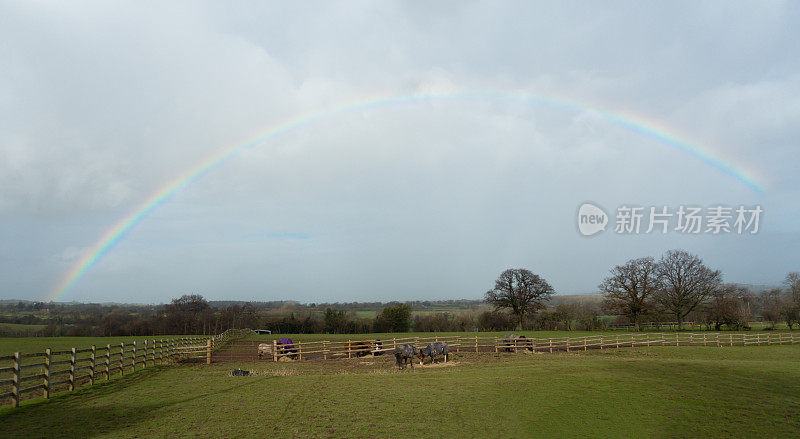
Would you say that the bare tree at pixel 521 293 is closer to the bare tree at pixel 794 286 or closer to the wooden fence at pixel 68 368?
the bare tree at pixel 794 286

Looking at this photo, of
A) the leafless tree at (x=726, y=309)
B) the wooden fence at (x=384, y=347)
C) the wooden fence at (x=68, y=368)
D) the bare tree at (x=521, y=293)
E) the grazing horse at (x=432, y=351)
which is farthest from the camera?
the bare tree at (x=521, y=293)

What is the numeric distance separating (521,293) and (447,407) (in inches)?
2155

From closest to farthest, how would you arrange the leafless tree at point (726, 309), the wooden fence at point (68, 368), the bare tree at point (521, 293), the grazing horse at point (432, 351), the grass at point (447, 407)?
the grass at point (447, 407) → the wooden fence at point (68, 368) → the grazing horse at point (432, 351) → the leafless tree at point (726, 309) → the bare tree at point (521, 293)

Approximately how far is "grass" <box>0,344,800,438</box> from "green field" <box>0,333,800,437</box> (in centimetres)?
3

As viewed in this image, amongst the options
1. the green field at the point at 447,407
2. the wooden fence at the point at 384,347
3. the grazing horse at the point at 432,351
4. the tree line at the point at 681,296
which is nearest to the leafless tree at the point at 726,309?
the tree line at the point at 681,296

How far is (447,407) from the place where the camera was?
9117 millimetres

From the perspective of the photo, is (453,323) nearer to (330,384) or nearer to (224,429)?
(330,384)

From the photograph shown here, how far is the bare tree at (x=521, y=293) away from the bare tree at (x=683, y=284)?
14.2 metres

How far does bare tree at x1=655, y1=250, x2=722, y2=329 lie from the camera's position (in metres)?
49.2

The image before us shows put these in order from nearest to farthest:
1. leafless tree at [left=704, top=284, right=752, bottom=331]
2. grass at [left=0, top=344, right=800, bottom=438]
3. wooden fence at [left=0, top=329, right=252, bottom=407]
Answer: grass at [left=0, top=344, right=800, bottom=438], wooden fence at [left=0, top=329, right=252, bottom=407], leafless tree at [left=704, top=284, right=752, bottom=331]

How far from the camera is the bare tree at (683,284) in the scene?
161 feet

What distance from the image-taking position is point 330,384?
12906 millimetres

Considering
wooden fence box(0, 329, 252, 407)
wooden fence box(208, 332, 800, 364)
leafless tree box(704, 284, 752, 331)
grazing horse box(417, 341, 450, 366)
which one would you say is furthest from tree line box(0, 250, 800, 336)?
wooden fence box(0, 329, 252, 407)

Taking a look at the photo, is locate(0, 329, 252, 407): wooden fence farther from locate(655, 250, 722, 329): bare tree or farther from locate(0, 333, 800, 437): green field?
locate(655, 250, 722, 329): bare tree
